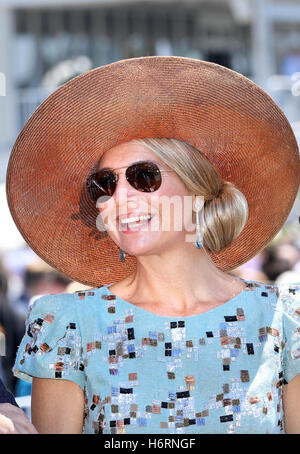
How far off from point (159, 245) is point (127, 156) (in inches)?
12.8

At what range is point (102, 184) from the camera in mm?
2660

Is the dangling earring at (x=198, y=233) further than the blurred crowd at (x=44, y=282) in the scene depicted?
No

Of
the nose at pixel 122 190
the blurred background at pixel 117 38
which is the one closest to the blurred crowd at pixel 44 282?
the nose at pixel 122 190

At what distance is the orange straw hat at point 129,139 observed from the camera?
2.67 metres

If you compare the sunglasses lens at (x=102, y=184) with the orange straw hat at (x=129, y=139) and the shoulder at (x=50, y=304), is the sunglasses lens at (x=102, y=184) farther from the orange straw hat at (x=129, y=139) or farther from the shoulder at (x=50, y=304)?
the shoulder at (x=50, y=304)

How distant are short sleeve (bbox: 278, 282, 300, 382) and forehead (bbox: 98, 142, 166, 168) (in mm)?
620

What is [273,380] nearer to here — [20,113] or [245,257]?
[245,257]

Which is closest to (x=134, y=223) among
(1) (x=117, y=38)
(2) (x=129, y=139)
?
A: (2) (x=129, y=139)

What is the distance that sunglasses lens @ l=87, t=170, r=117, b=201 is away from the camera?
263cm

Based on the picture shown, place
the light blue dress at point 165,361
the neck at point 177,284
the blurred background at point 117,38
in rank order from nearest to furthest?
the light blue dress at point 165,361 < the neck at point 177,284 < the blurred background at point 117,38

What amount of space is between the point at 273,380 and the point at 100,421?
566mm

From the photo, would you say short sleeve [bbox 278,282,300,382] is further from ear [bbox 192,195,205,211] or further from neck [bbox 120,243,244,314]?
ear [bbox 192,195,205,211]

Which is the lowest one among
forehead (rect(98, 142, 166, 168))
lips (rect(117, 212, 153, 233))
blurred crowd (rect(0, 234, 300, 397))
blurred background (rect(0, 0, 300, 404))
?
lips (rect(117, 212, 153, 233))

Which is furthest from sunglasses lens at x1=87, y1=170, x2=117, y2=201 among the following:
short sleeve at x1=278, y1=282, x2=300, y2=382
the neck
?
short sleeve at x1=278, y1=282, x2=300, y2=382
